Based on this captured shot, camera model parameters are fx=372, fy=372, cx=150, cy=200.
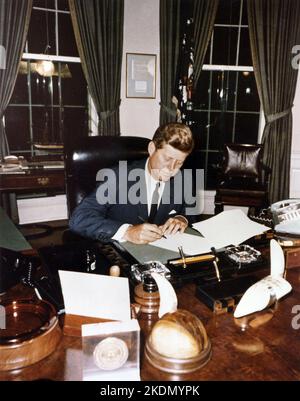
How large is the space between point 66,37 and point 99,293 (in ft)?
14.5

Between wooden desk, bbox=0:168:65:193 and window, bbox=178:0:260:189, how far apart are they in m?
2.17

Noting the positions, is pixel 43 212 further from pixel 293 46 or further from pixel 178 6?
pixel 293 46

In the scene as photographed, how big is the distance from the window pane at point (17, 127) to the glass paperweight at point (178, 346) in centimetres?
423

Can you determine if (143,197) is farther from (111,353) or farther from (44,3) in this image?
(44,3)

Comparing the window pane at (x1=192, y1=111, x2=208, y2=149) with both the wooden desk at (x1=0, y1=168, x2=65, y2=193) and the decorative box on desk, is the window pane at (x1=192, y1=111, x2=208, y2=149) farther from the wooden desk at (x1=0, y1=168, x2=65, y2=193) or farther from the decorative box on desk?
the decorative box on desk

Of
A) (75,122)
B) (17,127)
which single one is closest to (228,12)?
(75,122)

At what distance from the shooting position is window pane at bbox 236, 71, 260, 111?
17.1 ft

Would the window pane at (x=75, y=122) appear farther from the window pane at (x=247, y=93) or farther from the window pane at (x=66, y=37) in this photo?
the window pane at (x=247, y=93)

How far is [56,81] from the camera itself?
4773 mm

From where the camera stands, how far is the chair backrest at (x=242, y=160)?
486 cm

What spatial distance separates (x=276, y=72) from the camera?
197 inches

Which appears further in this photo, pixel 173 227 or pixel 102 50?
pixel 102 50

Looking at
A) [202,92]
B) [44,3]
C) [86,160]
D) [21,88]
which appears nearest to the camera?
[86,160]
